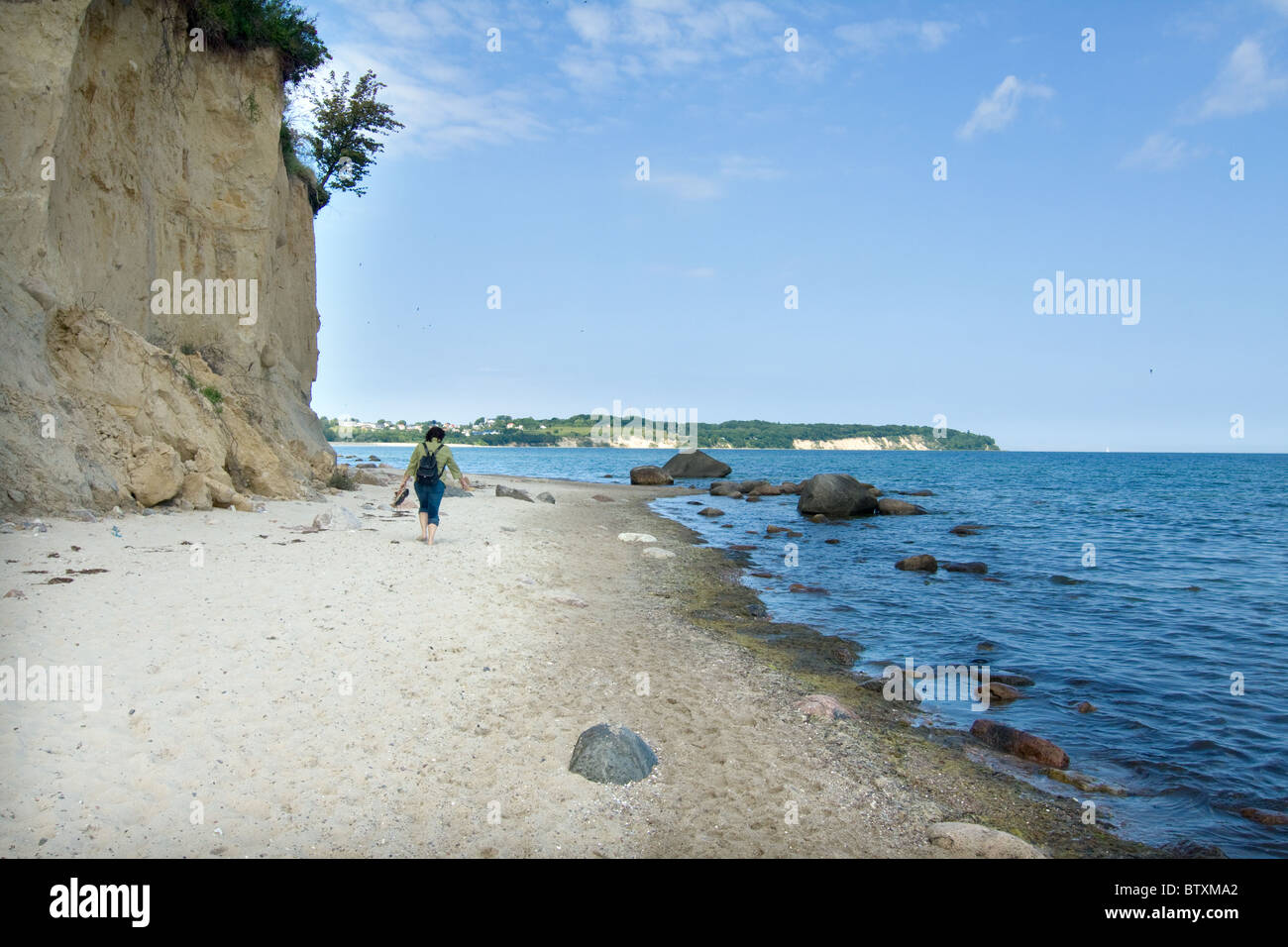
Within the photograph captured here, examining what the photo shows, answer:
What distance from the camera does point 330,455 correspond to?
2128 cm

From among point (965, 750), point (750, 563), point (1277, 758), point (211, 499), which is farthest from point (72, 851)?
point (750, 563)

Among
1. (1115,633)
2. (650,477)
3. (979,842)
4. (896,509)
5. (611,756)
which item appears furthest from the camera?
(650,477)

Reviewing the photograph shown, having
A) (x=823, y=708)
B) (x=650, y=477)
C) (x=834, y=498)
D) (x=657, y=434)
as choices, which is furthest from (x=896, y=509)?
(x=657, y=434)

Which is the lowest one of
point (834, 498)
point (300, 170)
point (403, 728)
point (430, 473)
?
point (403, 728)

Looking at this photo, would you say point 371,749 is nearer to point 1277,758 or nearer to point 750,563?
point 1277,758

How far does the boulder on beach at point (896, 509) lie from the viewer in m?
31.4

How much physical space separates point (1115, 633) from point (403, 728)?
463 inches

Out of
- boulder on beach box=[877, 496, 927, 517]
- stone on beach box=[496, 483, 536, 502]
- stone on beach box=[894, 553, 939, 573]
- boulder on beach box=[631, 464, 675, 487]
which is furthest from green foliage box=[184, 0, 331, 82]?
boulder on beach box=[631, 464, 675, 487]

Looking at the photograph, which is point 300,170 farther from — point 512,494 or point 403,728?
point 403,728

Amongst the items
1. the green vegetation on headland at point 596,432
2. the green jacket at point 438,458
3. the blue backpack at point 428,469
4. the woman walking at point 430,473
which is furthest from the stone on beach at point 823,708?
the green vegetation on headland at point 596,432

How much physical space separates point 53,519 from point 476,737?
7.86 meters

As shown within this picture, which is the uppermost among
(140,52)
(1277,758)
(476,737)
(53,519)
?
(140,52)

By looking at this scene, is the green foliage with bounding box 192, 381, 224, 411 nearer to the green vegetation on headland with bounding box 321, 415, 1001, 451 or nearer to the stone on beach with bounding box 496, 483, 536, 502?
the stone on beach with bounding box 496, 483, 536, 502

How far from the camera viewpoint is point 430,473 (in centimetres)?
1284
